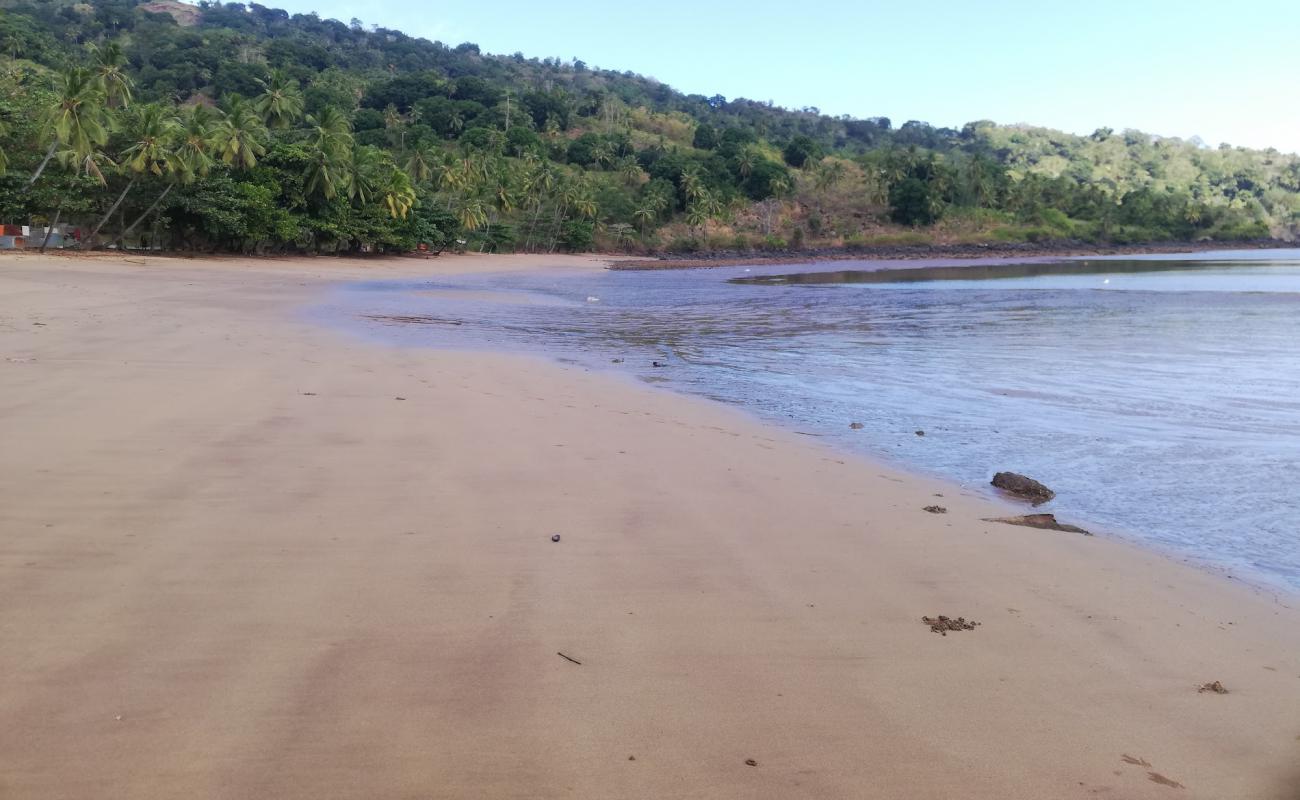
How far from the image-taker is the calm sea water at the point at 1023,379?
20.7ft

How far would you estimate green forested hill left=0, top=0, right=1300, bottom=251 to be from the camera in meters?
42.4

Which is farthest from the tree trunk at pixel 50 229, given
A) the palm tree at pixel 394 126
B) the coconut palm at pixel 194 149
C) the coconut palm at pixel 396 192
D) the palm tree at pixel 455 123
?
the palm tree at pixel 455 123

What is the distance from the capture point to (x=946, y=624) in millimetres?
3850

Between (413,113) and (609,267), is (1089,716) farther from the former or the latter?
(413,113)

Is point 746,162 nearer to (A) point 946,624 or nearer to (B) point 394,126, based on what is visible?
(B) point 394,126

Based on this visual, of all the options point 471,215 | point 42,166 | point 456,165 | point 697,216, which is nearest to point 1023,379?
point 42,166

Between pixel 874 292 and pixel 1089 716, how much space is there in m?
34.1

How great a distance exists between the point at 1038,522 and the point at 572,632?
131 inches

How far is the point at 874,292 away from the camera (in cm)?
3594

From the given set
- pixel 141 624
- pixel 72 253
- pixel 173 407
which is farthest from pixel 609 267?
pixel 141 624

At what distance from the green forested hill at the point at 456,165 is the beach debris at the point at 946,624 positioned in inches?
1701

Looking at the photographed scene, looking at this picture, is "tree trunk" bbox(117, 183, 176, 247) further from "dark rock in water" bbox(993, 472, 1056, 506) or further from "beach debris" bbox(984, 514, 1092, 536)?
"beach debris" bbox(984, 514, 1092, 536)

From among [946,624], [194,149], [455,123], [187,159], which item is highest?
[455,123]

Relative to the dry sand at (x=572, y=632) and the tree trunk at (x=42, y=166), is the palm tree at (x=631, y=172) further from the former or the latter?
the dry sand at (x=572, y=632)
